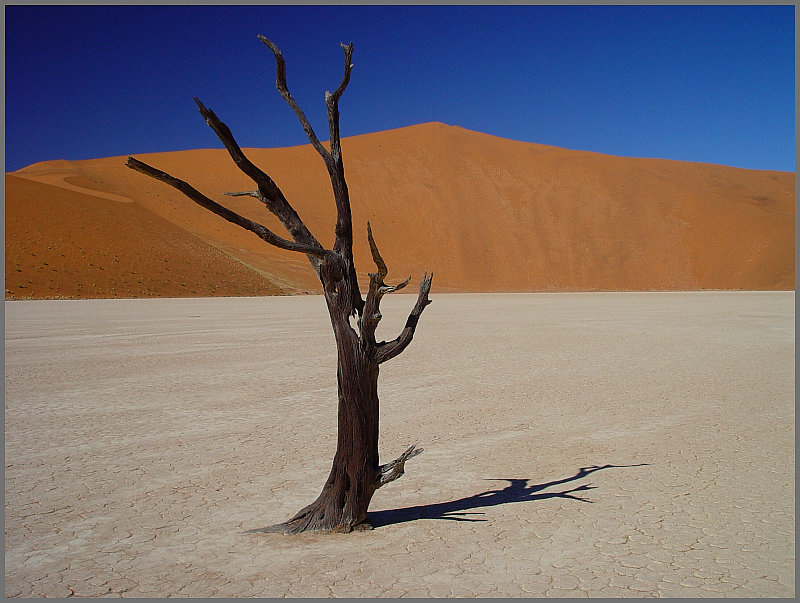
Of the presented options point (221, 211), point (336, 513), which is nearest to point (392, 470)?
point (336, 513)

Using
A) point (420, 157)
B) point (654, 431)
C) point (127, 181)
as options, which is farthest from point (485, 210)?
point (654, 431)

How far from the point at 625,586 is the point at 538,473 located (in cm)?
234

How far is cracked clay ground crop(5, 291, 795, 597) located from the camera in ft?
13.5

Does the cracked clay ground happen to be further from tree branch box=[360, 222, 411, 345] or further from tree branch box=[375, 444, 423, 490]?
tree branch box=[360, 222, 411, 345]

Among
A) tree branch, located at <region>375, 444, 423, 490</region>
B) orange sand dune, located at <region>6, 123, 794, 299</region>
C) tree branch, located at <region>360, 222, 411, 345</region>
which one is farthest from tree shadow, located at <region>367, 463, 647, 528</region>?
orange sand dune, located at <region>6, 123, 794, 299</region>

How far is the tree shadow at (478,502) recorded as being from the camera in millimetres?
5090

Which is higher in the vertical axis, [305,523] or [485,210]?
[485,210]

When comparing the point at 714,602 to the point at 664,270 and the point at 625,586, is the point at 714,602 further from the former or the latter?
the point at 664,270

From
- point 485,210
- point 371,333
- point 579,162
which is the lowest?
point 371,333

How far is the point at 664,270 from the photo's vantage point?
6731cm

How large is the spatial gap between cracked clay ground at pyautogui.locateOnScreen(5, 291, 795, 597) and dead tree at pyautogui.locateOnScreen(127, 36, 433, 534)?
225 millimetres

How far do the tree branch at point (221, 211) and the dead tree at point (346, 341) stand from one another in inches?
1.3

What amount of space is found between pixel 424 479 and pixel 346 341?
2.12 meters

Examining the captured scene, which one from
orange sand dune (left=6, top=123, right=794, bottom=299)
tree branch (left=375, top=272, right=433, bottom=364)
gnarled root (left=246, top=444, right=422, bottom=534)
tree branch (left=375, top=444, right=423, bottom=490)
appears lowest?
gnarled root (left=246, top=444, right=422, bottom=534)
